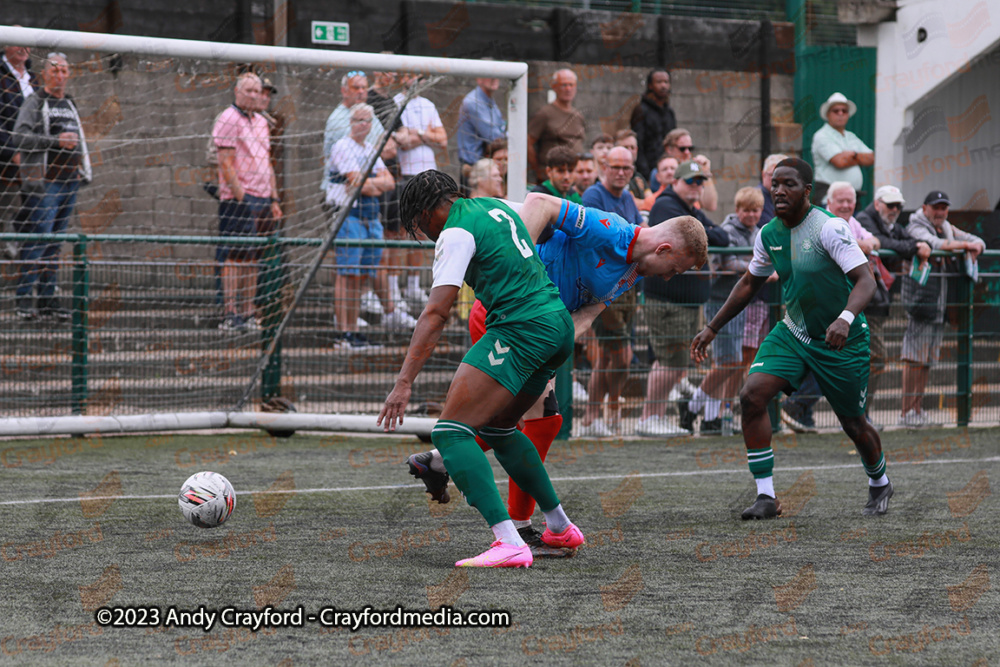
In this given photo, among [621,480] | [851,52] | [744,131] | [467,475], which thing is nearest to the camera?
[467,475]

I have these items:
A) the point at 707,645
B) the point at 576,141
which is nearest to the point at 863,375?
the point at 707,645

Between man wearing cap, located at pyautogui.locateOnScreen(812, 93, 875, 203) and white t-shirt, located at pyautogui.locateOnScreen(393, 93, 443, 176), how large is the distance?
15.2ft

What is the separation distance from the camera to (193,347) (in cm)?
1098

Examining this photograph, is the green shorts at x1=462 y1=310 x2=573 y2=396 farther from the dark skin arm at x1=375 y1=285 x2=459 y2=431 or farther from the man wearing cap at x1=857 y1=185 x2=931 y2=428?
the man wearing cap at x1=857 y1=185 x2=931 y2=428

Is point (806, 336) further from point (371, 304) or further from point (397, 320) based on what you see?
point (371, 304)

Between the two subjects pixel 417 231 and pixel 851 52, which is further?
pixel 851 52

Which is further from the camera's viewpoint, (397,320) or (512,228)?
(397,320)

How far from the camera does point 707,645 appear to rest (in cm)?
432

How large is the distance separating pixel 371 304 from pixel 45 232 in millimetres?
2818

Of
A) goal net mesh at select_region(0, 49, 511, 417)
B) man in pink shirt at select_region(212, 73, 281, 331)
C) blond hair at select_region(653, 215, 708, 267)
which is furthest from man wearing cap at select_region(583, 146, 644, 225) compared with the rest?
blond hair at select_region(653, 215, 708, 267)

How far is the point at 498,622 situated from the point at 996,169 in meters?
17.0

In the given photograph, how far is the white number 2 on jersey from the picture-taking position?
18.5 ft

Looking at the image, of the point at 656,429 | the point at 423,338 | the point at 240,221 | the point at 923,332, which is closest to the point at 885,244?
the point at 923,332

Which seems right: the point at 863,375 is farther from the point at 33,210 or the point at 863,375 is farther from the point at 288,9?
the point at 288,9
